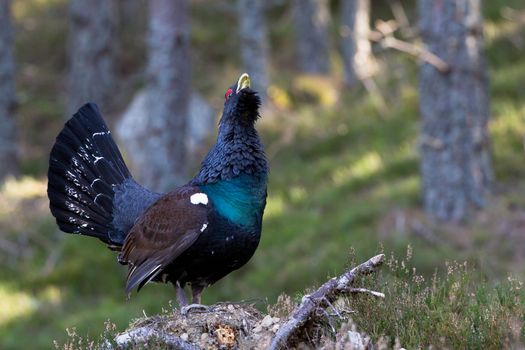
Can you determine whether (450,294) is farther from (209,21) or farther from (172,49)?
(209,21)

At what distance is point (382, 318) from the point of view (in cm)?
481

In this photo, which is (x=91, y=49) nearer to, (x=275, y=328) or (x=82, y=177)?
(x=82, y=177)

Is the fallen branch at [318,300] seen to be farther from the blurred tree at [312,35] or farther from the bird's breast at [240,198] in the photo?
the blurred tree at [312,35]

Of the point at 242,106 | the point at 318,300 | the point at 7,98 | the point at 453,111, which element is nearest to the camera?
the point at 318,300

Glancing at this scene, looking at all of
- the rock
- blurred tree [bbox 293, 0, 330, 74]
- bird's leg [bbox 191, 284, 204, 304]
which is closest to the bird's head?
bird's leg [bbox 191, 284, 204, 304]

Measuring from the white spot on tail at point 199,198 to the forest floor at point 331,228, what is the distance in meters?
1.08

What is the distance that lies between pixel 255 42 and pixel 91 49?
3.19m

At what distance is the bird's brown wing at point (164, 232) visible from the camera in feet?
18.4

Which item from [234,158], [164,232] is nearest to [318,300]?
[234,158]

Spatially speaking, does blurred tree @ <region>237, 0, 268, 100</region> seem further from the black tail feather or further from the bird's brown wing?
the bird's brown wing

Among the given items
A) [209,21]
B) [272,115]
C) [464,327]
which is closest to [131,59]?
[209,21]

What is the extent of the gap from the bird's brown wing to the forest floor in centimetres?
109

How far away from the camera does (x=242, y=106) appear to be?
5891 mm

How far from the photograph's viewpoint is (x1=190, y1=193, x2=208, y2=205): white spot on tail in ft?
18.6
